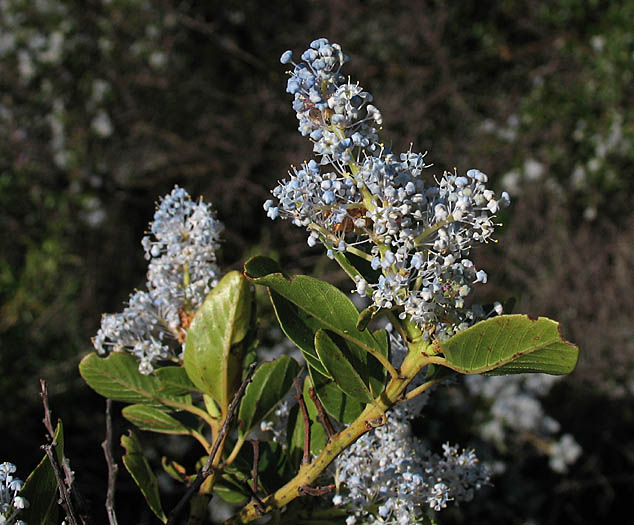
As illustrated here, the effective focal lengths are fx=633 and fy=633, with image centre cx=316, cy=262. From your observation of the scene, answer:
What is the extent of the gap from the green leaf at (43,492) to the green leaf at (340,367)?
303mm

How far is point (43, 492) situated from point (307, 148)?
10.6 feet

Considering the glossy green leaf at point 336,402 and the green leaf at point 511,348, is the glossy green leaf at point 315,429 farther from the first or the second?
the green leaf at point 511,348

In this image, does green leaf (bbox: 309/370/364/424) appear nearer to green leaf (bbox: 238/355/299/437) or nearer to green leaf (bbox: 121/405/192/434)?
green leaf (bbox: 238/355/299/437)

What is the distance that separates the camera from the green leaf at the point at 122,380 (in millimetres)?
863

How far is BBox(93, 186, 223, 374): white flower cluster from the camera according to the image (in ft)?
2.91

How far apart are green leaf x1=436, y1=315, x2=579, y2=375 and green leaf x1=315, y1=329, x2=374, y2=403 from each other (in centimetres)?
11

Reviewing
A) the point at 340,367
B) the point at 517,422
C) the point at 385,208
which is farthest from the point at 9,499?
the point at 517,422

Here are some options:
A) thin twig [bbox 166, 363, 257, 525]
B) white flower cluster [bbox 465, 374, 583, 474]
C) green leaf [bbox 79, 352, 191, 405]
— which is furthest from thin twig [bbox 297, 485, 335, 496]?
white flower cluster [bbox 465, 374, 583, 474]

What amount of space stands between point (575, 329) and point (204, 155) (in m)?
2.58

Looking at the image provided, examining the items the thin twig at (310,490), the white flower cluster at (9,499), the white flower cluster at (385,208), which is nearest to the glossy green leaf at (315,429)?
the thin twig at (310,490)

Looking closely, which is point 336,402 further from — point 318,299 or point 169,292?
point 169,292

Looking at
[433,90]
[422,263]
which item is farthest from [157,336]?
[433,90]

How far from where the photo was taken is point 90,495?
297 cm

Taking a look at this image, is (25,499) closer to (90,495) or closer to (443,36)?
(90,495)
